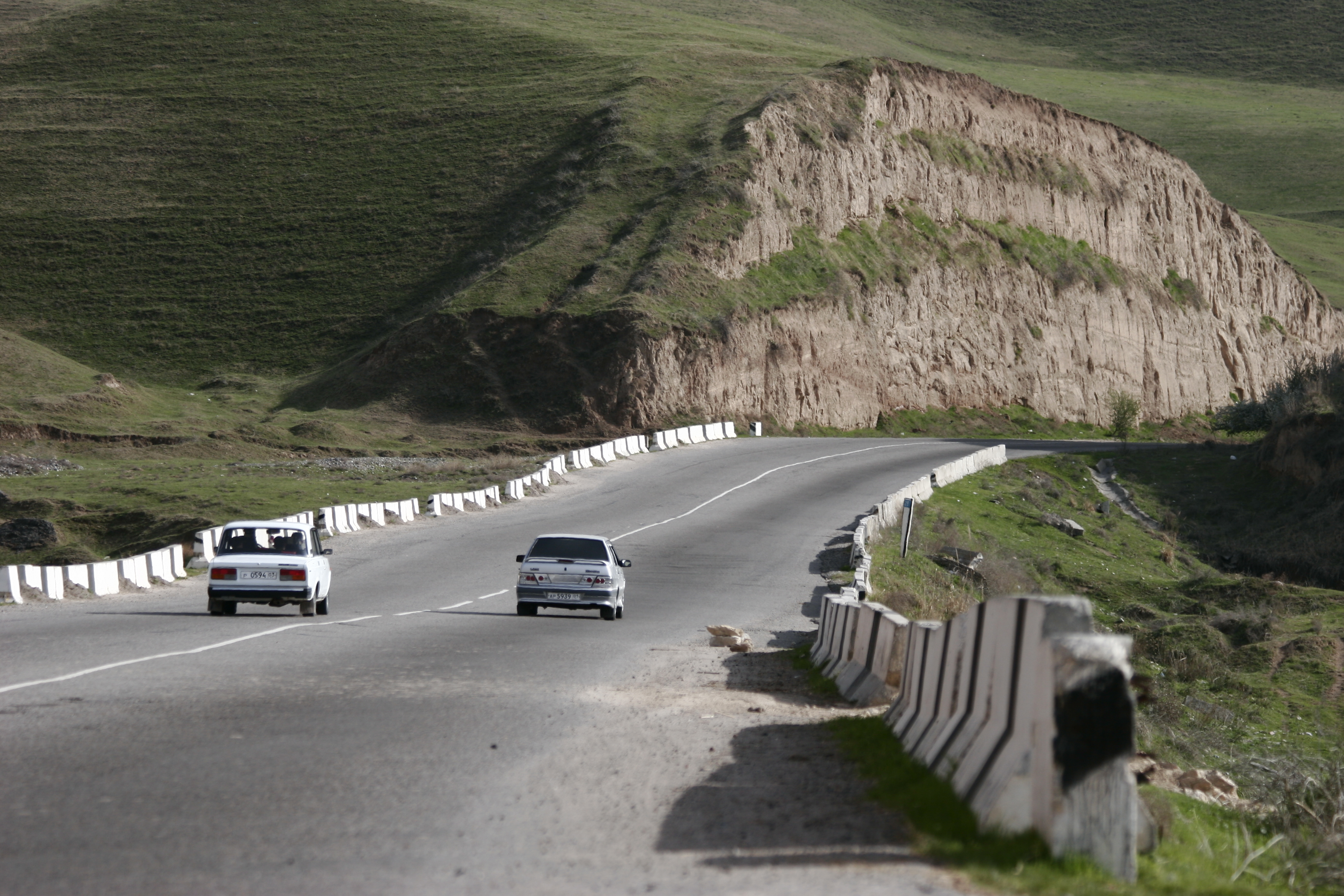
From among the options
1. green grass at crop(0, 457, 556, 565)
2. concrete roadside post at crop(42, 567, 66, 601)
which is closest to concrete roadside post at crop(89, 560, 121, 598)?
concrete roadside post at crop(42, 567, 66, 601)

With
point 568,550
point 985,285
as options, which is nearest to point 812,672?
point 568,550

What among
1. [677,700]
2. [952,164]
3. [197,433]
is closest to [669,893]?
[677,700]

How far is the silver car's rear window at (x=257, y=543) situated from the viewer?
20734mm

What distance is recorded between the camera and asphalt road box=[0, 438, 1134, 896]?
686 centimetres

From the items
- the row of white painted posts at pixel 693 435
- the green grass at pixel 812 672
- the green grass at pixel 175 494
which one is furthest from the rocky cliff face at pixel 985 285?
the green grass at pixel 812 672

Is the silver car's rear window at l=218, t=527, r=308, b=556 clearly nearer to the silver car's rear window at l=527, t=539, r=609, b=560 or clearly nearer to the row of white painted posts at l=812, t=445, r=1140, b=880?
the silver car's rear window at l=527, t=539, r=609, b=560

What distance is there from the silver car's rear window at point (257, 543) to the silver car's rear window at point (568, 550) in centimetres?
380

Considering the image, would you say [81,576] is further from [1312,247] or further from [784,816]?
[1312,247]

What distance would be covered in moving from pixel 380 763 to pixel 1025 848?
4.64m

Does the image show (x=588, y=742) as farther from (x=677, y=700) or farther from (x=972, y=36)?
(x=972, y=36)

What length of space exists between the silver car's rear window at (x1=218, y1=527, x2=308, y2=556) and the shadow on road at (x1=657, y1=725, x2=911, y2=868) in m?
12.0

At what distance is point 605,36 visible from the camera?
112 metres

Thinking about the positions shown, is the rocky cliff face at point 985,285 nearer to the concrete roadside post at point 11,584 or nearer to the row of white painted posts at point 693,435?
the row of white painted posts at point 693,435

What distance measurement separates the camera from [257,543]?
2133 centimetres
